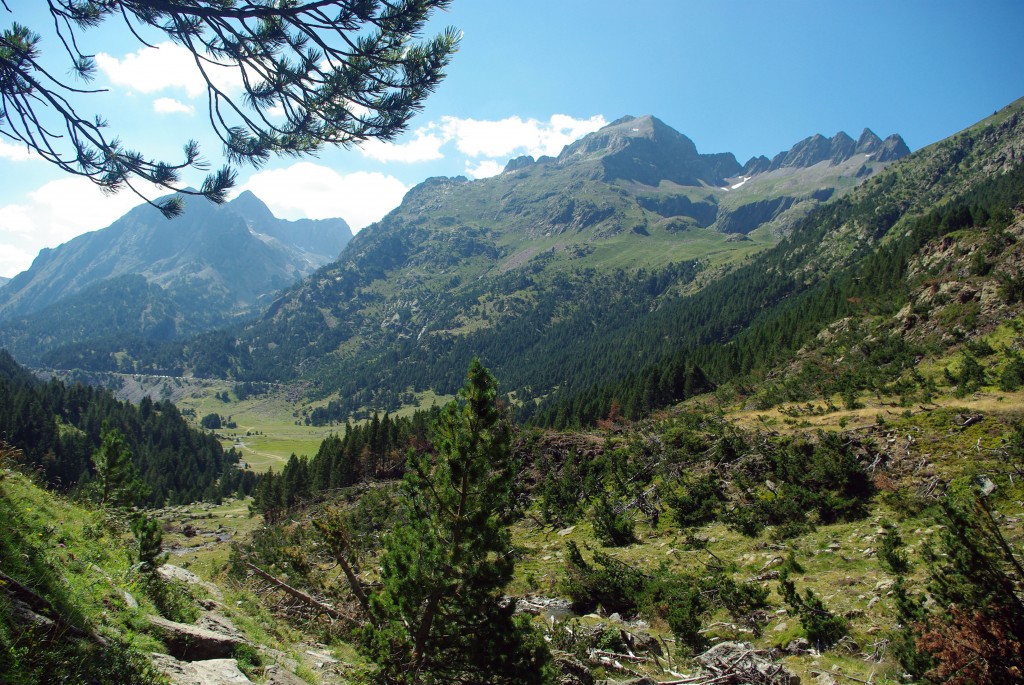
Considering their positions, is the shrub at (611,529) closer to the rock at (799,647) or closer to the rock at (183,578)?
the rock at (799,647)

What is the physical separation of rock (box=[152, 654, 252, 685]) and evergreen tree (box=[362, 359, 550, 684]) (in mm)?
2991

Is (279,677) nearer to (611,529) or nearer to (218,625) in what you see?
(218,625)

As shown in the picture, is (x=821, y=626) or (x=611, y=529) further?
(x=611, y=529)

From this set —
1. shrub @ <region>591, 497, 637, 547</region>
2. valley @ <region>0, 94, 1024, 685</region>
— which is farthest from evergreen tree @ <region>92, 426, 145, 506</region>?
shrub @ <region>591, 497, 637, 547</region>

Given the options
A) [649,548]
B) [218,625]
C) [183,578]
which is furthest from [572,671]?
[183,578]

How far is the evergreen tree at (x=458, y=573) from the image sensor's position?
9555 millimetres

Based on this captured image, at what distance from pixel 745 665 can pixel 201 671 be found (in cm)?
961

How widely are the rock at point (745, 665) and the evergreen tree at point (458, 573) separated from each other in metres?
3.60

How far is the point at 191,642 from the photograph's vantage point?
26.8ft

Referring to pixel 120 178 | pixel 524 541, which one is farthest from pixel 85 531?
pixel 524 541

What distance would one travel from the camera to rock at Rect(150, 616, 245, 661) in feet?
25.8

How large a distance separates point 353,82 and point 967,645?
12.3 metres

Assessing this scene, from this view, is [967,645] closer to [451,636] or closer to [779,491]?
[451,636]

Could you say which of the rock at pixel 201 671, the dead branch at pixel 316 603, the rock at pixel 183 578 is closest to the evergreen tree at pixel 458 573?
the rock at pixel 201 671
